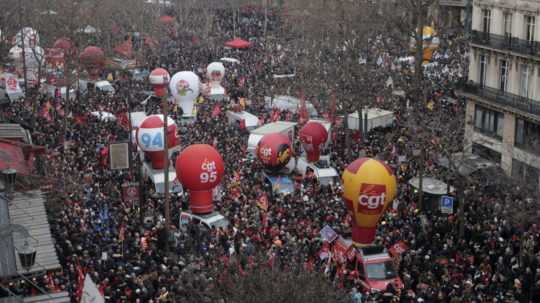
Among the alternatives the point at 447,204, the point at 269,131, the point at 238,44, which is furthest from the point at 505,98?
the point at 238,44

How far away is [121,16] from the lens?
79.1m

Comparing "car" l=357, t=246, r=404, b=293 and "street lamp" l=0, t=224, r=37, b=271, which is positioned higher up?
"street lamp" l=0, t=224, r=37, b=271

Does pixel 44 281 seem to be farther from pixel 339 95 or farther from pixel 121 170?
pixel 339 95

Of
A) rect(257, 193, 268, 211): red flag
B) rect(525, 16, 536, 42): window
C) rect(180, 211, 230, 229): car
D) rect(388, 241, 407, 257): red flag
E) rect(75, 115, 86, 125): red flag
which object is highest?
rect(525, 16, 536, 42): window

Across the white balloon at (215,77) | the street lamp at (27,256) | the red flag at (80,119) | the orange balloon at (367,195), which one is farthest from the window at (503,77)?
the street lamp at (27,256)

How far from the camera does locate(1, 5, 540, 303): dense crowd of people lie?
73.7 feet

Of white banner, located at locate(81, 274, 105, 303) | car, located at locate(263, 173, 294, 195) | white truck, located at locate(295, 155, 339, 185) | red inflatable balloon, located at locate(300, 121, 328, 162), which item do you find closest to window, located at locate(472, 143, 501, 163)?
white truck, located at locate(295, 155, 339, 185)

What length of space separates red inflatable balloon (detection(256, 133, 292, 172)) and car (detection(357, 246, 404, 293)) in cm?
913

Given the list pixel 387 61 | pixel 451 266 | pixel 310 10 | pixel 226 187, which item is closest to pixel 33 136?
pixel 226 187

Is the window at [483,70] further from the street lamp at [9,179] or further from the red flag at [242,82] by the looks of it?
the street lamp at [9,179]

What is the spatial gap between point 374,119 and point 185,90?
10.4 metres

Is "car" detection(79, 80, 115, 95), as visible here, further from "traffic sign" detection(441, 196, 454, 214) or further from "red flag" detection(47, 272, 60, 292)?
"red flag" detection(47, 272, 60, 292)

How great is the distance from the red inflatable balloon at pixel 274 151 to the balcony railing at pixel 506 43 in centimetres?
1047

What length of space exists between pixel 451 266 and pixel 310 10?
141 feet
